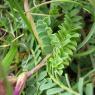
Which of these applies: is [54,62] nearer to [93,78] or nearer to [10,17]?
[93,78]

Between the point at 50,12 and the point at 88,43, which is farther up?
the point at 50,12

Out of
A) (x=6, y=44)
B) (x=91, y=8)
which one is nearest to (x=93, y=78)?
(x=91, y=8)

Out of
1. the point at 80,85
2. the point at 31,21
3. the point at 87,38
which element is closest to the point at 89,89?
the point at 80,85

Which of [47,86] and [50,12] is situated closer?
[47,86]

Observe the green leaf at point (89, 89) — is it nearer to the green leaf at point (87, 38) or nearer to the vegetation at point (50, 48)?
the vegetation at point (50, 48)

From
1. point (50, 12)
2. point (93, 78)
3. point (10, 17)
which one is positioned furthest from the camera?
point (10, 17)

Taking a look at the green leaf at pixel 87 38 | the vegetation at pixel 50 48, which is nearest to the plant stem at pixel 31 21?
the vegetation at pixel 50 48

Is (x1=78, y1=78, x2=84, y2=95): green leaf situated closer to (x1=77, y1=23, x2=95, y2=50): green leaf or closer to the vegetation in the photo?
the vegetation

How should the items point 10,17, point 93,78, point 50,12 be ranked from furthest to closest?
point 10,17, point 50,12, point 93,78

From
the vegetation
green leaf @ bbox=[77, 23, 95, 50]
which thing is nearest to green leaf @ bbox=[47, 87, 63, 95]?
the vegetation
